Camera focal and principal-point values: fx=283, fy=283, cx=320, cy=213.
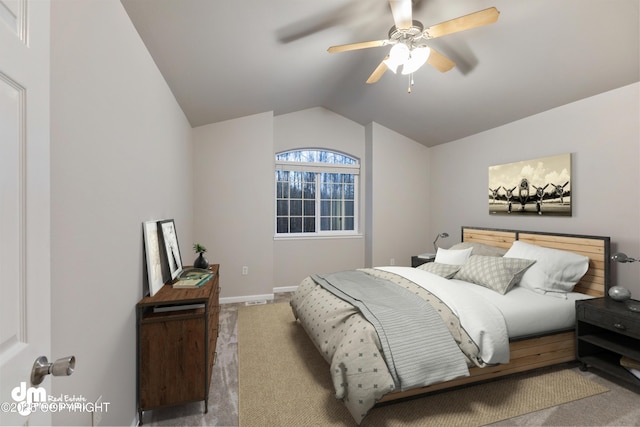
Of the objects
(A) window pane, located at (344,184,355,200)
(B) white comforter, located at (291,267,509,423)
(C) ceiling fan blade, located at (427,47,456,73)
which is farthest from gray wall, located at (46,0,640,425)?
(C) ceiling fan blade, located at (427,47,456,73)

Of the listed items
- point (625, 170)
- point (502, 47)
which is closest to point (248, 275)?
point (502, 47)

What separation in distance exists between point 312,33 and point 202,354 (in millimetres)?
2638

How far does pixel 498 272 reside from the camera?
269 centimetres

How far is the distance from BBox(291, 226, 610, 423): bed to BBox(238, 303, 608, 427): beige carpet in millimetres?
89

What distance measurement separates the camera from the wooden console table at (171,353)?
1.76 meters

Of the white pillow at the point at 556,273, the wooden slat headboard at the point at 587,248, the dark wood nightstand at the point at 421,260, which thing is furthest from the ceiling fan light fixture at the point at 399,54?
the dark wood nightstand at the point at 421,260

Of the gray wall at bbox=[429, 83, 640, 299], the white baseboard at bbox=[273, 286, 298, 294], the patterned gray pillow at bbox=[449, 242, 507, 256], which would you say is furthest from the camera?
the white baseboard at bbox=[273, 286, 298, 294]

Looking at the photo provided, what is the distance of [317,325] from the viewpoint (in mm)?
2291

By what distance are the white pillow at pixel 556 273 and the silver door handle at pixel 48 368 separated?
10.7 feet

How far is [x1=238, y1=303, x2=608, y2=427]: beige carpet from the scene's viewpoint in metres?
1.82

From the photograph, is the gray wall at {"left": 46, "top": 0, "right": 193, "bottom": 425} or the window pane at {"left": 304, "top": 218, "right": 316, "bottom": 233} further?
the window pane at {"left": 304, "top": 218, "right": 316, "bottom": 233}

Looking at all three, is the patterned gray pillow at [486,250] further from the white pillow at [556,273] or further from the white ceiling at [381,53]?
the white ceiling at [381,53]

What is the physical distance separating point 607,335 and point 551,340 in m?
0.47

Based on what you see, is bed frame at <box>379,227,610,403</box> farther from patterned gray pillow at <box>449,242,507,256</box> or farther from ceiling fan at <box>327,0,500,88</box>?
ceiling fan at <box>327,0,500,88</box>
